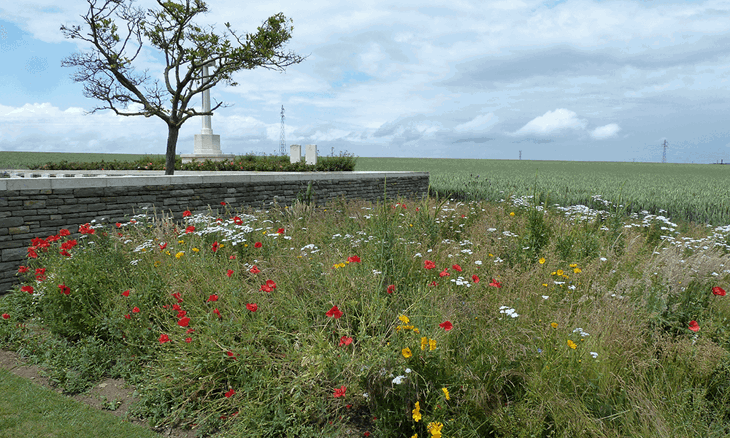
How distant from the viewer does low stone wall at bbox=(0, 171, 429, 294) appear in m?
6.39

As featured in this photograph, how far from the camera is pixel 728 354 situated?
9.63 feet

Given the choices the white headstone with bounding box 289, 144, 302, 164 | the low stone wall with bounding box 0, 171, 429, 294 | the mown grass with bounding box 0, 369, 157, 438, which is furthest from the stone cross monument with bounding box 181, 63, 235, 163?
the mown grass with bounding box 0, 369, 157, 438

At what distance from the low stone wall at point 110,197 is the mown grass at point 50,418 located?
10.9ft

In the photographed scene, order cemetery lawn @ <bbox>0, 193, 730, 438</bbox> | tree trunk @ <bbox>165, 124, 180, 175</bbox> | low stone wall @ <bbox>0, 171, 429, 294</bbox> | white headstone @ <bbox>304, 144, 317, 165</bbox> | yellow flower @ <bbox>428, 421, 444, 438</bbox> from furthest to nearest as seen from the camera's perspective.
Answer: white headstone @ <bbox>304, 144, 317, 165</bbox> → tree trunk @ <bbox>165, 124, 180, 175</bbox> → low stone wall @ <bbox>0, 171, 429, 294</bbox> → cemetery lawn @ <bbox>0, 193, 730, 438</bbox> → yellow flower @ <bbox>428, 421, 444, 438</bbox>

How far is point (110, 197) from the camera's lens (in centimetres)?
750

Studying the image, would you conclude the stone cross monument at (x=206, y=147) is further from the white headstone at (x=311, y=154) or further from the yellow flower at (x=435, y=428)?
the yellow flower at (x=435, y=428)

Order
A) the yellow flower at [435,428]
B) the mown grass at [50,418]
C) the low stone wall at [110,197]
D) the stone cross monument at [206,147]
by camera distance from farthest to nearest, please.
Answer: the stone cross monument at [206,147]
the low stone wall at [110,197]
the mown grass at [50,418]
the yellow flower at [435,428]

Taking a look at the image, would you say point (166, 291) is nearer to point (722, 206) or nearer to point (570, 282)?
point (570, 282)

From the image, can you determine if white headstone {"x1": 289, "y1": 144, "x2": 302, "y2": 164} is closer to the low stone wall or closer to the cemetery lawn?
the low stone wall

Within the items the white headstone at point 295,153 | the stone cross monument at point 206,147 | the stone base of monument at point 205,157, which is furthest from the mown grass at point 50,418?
the stone cross monument at point 206,147

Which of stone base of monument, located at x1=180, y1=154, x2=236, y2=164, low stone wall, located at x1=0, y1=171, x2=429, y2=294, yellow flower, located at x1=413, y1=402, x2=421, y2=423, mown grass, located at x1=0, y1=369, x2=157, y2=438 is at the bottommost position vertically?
mown grass, located at x1=0, y1=369, x2=157, y2=438

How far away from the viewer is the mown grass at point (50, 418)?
308 cm

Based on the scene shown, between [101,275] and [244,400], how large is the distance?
248 centimetres

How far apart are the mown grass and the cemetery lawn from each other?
0.05 metres
